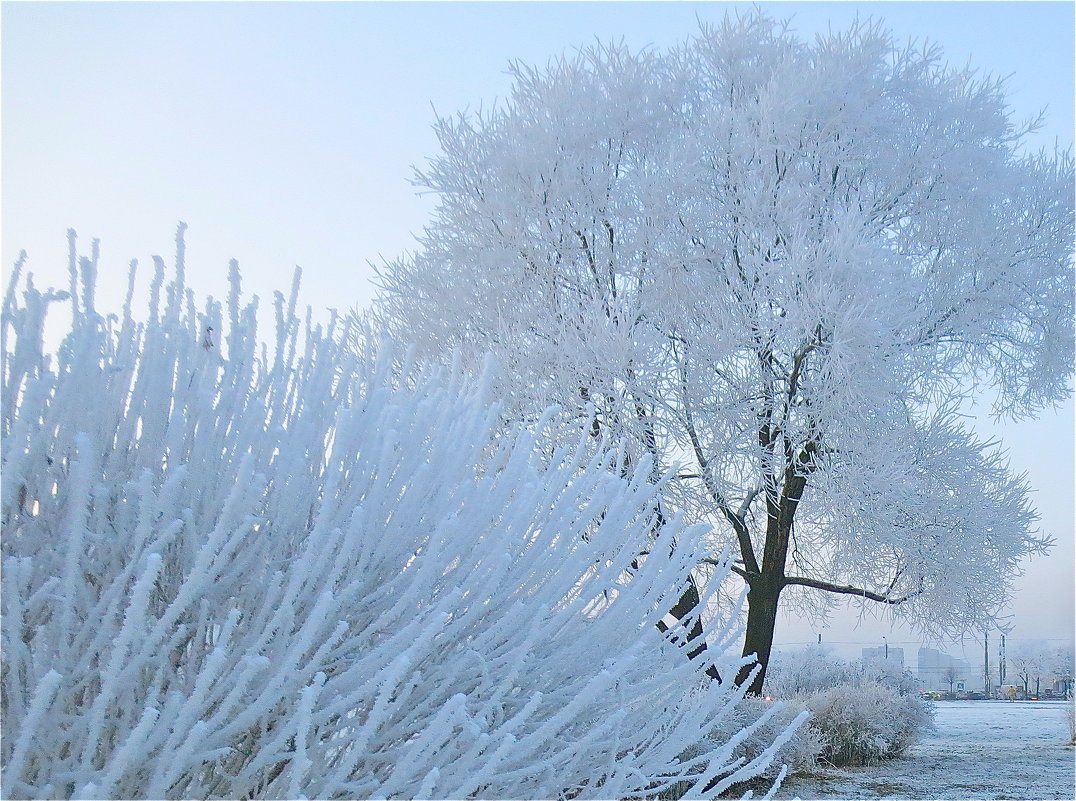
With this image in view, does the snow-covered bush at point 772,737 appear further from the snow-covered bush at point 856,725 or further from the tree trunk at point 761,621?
the tree trunk at point 761,621

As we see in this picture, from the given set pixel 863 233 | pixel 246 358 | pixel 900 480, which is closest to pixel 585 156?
pixel 863 233

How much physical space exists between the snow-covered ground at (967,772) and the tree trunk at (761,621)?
1.29 meters

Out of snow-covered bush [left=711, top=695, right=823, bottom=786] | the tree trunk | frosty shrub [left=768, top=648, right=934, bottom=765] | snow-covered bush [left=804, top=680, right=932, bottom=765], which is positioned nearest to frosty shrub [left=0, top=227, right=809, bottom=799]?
snow-covered bush [left=711, top=695, right=823, bottom=786]

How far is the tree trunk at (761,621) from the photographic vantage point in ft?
35.9

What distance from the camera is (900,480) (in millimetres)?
9125

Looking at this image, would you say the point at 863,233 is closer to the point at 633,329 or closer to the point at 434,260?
the point at 633,329

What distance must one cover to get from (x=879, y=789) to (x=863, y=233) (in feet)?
18.0

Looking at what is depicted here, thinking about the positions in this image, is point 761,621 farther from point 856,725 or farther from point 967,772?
point 967,772

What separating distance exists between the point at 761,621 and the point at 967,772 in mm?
2624

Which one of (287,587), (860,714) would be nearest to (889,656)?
(860,714)

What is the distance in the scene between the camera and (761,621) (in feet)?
36.2

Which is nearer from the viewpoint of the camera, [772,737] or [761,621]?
[772,737]

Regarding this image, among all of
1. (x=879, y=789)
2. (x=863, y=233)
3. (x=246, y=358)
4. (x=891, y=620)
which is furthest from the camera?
(x=891, y=620)

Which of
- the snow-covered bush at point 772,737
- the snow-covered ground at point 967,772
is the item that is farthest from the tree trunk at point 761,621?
the snow-covered ground at point 967,772
